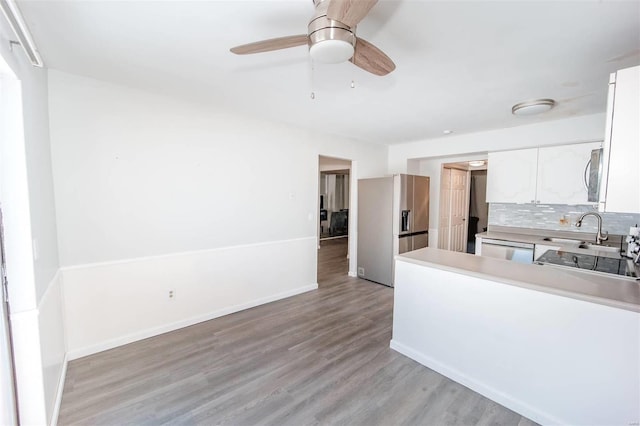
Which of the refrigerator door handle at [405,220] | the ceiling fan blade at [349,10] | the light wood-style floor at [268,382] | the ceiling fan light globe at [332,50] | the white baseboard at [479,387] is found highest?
the ceiling fan blade at [349,10]

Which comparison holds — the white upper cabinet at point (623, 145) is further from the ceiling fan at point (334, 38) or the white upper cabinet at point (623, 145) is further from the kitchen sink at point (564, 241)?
the kitchen sink at point (564, 241)

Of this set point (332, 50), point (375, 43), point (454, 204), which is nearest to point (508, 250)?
point (454, 204)

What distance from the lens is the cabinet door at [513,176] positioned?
12.8 feet

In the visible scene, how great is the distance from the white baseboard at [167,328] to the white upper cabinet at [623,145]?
338cm

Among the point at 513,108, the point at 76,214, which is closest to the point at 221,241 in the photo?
the point at 76,214

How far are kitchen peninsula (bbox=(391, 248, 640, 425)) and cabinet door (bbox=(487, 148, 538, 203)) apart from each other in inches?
87.1

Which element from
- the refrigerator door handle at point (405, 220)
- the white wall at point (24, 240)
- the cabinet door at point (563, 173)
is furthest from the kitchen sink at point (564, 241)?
the white wall at point (24, 240)

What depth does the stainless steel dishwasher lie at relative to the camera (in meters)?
3.69

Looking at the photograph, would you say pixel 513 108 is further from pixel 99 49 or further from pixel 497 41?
pixel 99 49

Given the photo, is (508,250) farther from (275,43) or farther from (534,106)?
(275,43)

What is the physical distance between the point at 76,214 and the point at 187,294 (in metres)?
1.27

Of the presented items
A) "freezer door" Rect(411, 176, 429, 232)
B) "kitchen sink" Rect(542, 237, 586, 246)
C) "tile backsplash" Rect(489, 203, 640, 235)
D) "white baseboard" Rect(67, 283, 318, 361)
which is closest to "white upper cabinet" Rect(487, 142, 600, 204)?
"tile backsplash" Rect(489, 203, 640, 235)

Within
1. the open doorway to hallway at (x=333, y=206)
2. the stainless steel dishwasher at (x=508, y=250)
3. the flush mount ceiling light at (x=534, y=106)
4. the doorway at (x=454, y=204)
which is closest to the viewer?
the flush mount ceiling light at (x=534, y=106)

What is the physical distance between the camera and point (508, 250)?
3.86 m
